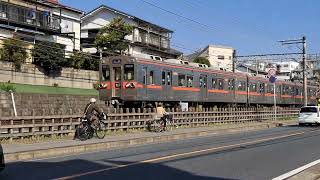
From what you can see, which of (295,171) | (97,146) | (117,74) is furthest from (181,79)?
(295,171)

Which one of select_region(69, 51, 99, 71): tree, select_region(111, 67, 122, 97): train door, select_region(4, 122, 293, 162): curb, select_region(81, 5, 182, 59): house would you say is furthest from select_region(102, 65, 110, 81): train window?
select_region(81, 5, 182, 59): house

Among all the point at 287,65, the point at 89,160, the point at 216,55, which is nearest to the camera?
the point at 89,160

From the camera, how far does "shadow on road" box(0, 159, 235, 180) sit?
427 inches

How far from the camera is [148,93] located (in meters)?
30.3

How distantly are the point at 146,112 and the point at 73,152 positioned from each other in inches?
429

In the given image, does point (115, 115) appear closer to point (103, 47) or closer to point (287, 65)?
point (103, 47)

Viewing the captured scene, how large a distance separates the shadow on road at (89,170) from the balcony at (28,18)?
35.0 m

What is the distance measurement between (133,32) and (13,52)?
24.7 metres

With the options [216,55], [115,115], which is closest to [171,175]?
[115,115]

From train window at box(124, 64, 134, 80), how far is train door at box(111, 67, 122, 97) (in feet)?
1.62

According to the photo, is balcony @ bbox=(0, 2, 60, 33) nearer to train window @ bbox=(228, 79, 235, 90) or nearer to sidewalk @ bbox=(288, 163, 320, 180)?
train window @ bbox=(228, 79, 235, 90)

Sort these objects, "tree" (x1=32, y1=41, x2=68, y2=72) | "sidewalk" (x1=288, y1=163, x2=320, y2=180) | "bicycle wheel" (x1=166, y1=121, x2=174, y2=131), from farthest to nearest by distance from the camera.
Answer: "tree" (x1=32, y1=41, x2=68, y2=72), "bicycle wheel" (x1=166, y1=121, x2=174, y2=131), "sidewalk" (x1=288, y1=163, x2=320, y2=180)

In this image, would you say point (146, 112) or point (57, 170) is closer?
point (57, 170)

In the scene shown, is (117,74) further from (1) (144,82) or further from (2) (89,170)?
(2) (89,170)
